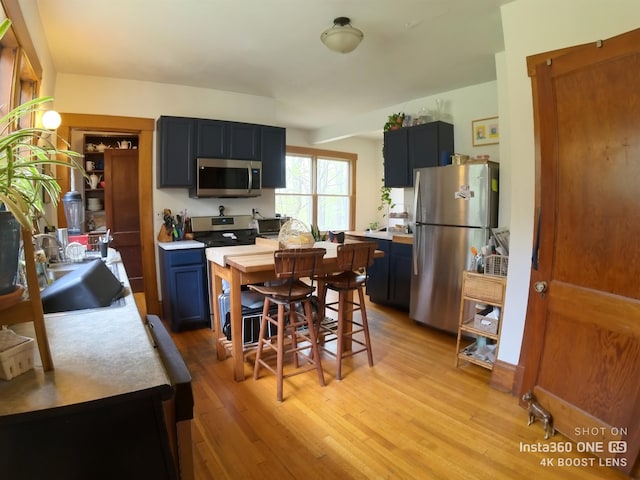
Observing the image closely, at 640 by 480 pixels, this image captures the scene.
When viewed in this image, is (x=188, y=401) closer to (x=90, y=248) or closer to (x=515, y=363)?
(x=515, y=363)

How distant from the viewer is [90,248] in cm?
288

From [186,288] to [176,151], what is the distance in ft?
4.51

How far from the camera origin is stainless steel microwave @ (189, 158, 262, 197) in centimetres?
371

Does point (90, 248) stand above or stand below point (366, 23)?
below

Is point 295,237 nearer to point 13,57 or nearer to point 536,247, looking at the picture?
point 536,247

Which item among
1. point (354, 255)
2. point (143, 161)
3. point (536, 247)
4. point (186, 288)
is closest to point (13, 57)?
point (143, 161)

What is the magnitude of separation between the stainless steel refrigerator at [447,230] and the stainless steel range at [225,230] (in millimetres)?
1844

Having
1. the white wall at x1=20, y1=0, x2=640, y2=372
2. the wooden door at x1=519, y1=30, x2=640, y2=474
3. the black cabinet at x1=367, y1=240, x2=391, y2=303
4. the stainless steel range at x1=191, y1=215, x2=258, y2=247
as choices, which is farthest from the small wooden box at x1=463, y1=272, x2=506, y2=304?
the stainless steel range at x1=191, y1=215, x2=258, y2=247

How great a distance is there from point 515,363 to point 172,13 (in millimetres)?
3231

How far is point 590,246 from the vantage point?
177cm

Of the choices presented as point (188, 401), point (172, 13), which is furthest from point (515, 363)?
point (172, 13)

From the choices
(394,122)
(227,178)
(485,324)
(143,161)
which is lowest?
(485,324)

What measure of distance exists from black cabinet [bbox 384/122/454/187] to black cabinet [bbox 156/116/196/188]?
222 centimetres

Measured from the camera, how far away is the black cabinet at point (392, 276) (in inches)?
156
